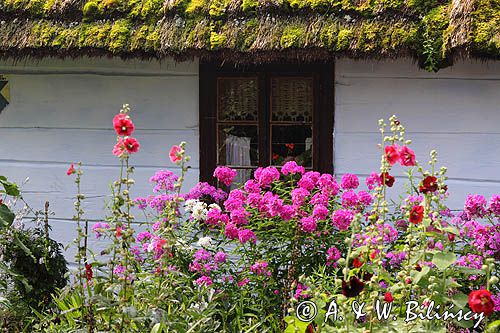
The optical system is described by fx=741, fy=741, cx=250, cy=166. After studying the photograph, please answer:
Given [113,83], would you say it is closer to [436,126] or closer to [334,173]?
[334,173]

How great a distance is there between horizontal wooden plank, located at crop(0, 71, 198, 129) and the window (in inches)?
6.5

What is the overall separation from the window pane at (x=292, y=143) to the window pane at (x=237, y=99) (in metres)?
0.21

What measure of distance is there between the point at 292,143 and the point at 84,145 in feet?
5.25

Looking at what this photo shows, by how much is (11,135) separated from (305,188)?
2799 mm

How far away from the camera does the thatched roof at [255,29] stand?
13.9 feet

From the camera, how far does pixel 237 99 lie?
203 inches

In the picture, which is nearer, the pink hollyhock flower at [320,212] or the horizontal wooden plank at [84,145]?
the pink hollyhock flower at [320,212]

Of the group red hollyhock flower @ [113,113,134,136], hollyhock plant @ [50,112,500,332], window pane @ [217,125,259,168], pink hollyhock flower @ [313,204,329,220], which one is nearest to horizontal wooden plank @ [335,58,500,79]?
window pane @ [217,125,259,168]

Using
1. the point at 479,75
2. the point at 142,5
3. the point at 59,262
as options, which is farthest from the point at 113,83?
the point at 479,75

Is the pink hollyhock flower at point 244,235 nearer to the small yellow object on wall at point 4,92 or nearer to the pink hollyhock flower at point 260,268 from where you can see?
the pink hollyhock flower at point 260,268

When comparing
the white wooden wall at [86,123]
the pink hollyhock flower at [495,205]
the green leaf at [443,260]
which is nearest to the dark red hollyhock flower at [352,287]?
the green leaf at [443,260]

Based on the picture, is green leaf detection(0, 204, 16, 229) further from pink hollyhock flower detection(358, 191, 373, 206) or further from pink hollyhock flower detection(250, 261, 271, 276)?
pink hollyhock flower detection(358, 191, 373, 206)

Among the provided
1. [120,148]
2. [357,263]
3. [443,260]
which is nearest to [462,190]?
[443,260]

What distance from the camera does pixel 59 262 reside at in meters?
5.06
